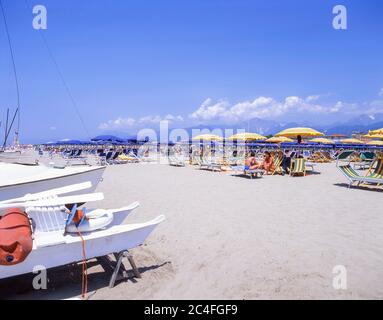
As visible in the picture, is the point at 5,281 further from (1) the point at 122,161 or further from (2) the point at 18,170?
(1) the point at 122,161

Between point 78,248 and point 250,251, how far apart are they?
7.15 ft

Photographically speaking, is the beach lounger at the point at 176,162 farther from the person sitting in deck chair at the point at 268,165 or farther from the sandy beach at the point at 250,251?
the sandy beach at the point at 250,251

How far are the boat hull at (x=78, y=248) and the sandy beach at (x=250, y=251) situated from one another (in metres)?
0.44

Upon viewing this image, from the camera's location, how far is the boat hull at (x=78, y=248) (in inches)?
107

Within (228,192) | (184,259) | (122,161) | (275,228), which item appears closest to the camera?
(184,259)

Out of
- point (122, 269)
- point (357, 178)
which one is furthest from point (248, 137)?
point (122, 269)

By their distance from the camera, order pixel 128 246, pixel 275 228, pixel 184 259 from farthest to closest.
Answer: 1. pixel 275 228
2. pixel 184 259
3. pixel 128 246

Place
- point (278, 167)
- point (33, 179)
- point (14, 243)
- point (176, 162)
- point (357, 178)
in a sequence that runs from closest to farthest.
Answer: point (14, 243)
point (33, 179)
point (357, 178)
point (278, 167)
point (176, 162)

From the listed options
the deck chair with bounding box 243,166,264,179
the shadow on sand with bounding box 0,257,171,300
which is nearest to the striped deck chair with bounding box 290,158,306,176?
the deck chair with bounding box 243,166,264,179

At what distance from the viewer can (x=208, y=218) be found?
5594mm

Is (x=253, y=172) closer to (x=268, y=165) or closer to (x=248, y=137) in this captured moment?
(x=268, y=165)

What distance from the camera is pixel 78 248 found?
116 inches
